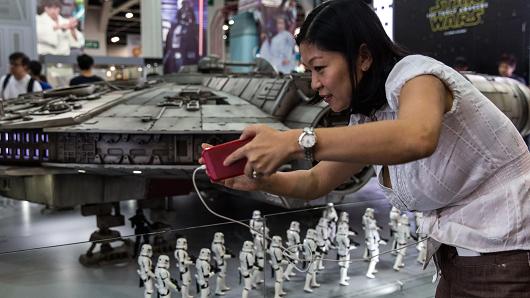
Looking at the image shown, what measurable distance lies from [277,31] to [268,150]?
1402 centimetres

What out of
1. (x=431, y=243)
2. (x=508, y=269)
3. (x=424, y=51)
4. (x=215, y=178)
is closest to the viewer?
(x=215, y=178)

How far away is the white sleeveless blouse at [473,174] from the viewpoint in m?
1.39

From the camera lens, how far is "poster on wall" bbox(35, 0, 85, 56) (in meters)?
11.4

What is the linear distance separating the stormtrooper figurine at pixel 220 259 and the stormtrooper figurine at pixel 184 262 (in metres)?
0.18

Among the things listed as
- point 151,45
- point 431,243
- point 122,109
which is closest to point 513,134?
point 431,243

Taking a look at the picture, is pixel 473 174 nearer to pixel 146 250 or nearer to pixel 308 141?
pixel 308 141

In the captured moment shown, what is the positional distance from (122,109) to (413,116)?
4249 mm

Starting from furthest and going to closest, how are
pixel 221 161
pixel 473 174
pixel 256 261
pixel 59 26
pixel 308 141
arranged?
pixel 59 26 → pixel 256 261 → pixel 473 174 → pixel 221 161 → pixel 308 141

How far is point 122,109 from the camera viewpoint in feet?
16.8

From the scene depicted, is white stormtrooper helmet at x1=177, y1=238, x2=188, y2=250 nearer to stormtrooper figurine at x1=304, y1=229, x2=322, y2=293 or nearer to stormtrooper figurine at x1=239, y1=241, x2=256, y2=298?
stormtrooper figurine at x1=239, y1=241, x2=256, y2=298

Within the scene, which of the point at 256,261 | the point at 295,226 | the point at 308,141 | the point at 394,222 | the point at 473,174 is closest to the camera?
the point at 308,141

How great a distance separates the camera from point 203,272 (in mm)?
3500

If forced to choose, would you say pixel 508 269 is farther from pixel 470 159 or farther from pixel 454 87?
pixel 454 87

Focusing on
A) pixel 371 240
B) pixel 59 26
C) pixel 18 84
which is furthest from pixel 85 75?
pixel 59 26
